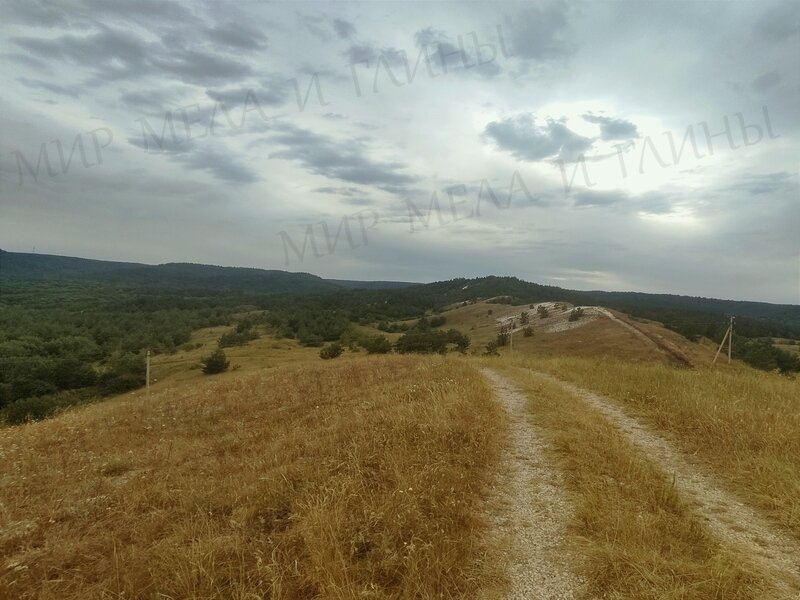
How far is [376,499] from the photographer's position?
5.34 m

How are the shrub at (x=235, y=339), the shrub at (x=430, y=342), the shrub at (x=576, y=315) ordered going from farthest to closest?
the shrub at (x=235, y=339), the shrub at (x=430, y=342), the shrub at (x=576, y=315)

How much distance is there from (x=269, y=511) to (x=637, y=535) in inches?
177

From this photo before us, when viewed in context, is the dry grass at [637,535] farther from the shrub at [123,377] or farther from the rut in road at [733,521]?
the shrub at [123,377]

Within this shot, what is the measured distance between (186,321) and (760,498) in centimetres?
11550

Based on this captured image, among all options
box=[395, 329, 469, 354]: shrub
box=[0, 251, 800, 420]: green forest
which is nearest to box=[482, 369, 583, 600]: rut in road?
box=[0, 251, 800, 420]: green forest

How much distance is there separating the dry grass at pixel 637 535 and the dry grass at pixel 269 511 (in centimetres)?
119

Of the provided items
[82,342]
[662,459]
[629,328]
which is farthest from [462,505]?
[82,342]

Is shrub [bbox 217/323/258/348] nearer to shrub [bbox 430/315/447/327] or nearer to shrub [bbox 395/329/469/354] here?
shrub [bbox 395/329/469/354]

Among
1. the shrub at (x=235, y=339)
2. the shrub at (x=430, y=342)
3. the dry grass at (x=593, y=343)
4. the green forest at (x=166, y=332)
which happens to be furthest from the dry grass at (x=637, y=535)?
the shrub at (x=235, y=339)

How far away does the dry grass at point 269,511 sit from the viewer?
13.7ft

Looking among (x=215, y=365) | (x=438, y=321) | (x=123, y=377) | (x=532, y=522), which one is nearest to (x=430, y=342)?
(x=215, y=365)

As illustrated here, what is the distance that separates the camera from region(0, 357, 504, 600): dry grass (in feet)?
13.7

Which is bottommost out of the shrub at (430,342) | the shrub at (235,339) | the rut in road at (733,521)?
the shrub at (430,342)

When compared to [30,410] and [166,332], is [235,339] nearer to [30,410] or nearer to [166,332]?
[166,332]
